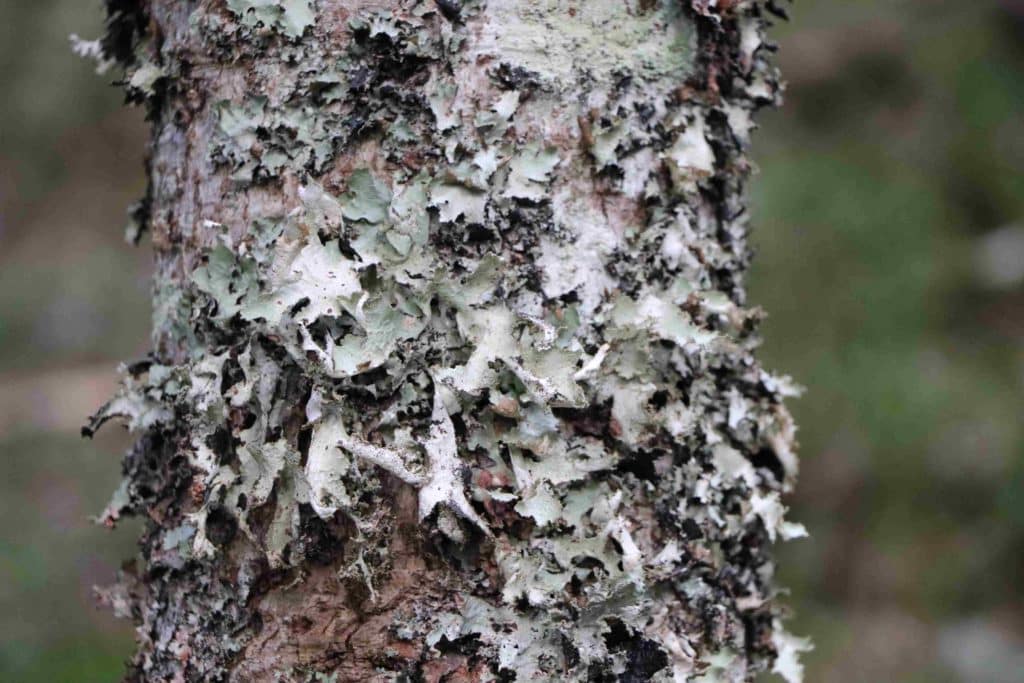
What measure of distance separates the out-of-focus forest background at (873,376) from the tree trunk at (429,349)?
2.49m

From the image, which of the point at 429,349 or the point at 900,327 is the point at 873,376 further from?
the point at 429,349

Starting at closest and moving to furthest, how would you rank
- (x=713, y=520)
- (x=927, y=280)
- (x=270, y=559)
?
(x=270, y=559) < (x=713, y=520) < (x=927, y=280)

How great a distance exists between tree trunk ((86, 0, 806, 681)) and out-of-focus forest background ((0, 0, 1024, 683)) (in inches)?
97.9

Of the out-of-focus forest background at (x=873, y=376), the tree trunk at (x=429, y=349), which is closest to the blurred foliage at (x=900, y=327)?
the out-of-focus forest background at (x=873, y=376)

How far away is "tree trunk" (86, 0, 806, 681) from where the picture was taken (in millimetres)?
913

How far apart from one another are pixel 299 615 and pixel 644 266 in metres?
0.47

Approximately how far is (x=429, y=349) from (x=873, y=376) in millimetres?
2911

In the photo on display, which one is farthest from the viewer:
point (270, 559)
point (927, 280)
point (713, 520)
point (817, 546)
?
point (927, 280)

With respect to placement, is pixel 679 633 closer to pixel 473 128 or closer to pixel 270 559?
pixel 270 559

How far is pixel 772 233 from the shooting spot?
393cm

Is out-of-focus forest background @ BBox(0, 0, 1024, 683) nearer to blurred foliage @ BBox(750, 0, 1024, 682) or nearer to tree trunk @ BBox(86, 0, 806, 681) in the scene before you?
blurred foliage @ BBox(750, 0, 1024, 682)

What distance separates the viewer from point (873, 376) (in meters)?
3.51

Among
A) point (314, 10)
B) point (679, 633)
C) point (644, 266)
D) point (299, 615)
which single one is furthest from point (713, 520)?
point (314, 10)

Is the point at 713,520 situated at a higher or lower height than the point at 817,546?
lower
